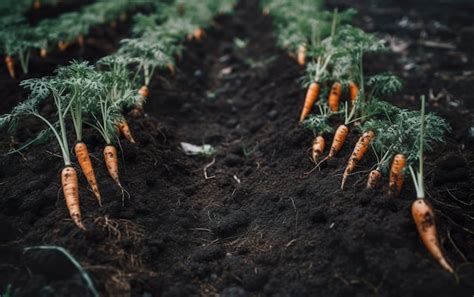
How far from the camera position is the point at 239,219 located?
12.2 feet

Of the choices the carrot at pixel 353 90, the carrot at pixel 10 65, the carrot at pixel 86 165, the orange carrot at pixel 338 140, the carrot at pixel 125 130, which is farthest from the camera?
the carrot at pixel 10 65

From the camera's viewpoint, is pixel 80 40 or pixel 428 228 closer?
pixel 428 228

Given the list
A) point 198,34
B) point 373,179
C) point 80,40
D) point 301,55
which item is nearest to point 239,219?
point 373,179

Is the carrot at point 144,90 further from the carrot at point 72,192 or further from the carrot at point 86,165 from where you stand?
the carrot at point 72,192

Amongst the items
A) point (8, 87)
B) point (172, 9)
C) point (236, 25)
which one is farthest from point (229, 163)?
point (236, 25)

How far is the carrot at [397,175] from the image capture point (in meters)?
3.29

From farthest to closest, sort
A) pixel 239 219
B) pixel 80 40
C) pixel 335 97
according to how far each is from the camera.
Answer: pixel 80 40, pixel 335 97, pixel 239 219

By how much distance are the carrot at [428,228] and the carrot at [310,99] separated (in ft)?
6.90

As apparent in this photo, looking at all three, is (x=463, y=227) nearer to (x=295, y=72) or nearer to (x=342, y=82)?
(x=342, y=82)

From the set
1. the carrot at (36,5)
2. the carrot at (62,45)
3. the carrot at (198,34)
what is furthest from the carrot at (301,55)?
the carrot at (36,5)

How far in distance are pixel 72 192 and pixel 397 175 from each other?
274 cm

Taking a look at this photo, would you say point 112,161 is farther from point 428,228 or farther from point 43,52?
point 43,52

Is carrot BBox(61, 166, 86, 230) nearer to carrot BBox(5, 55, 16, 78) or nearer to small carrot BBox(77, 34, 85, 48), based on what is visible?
carrot BBox(5, 55, 16, 78)

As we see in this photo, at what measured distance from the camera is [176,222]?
144 inches
